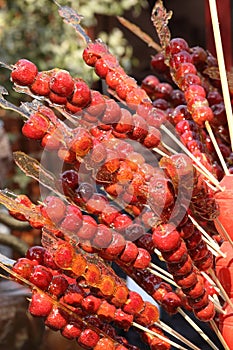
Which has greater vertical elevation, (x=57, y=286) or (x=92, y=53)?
(x=92, y=53)

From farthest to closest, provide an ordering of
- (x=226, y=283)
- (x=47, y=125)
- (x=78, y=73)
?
(x=78, y=73), (x=226, y=283), (x=47, y=125)

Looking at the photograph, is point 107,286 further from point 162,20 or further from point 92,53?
point 162,20

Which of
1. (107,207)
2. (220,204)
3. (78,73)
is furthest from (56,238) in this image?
(78,73)

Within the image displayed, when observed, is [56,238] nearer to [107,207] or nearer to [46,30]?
[107,207]

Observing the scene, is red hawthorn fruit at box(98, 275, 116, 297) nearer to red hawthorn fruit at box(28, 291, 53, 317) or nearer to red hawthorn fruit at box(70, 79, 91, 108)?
red hawthorn fruit at box(28, 291, 53, 317)

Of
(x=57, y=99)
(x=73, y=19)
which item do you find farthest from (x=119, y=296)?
(x=73, y=19)

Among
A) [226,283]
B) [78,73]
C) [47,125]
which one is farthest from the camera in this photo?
[78,73]

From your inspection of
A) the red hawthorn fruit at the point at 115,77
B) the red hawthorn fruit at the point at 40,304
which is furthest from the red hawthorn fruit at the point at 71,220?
the red hawthorn fruit at the point at 115,77

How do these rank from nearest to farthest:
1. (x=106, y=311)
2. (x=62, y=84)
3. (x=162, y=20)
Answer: (x=62, y=84), (x=106, y=311), (x=162, y=20)
